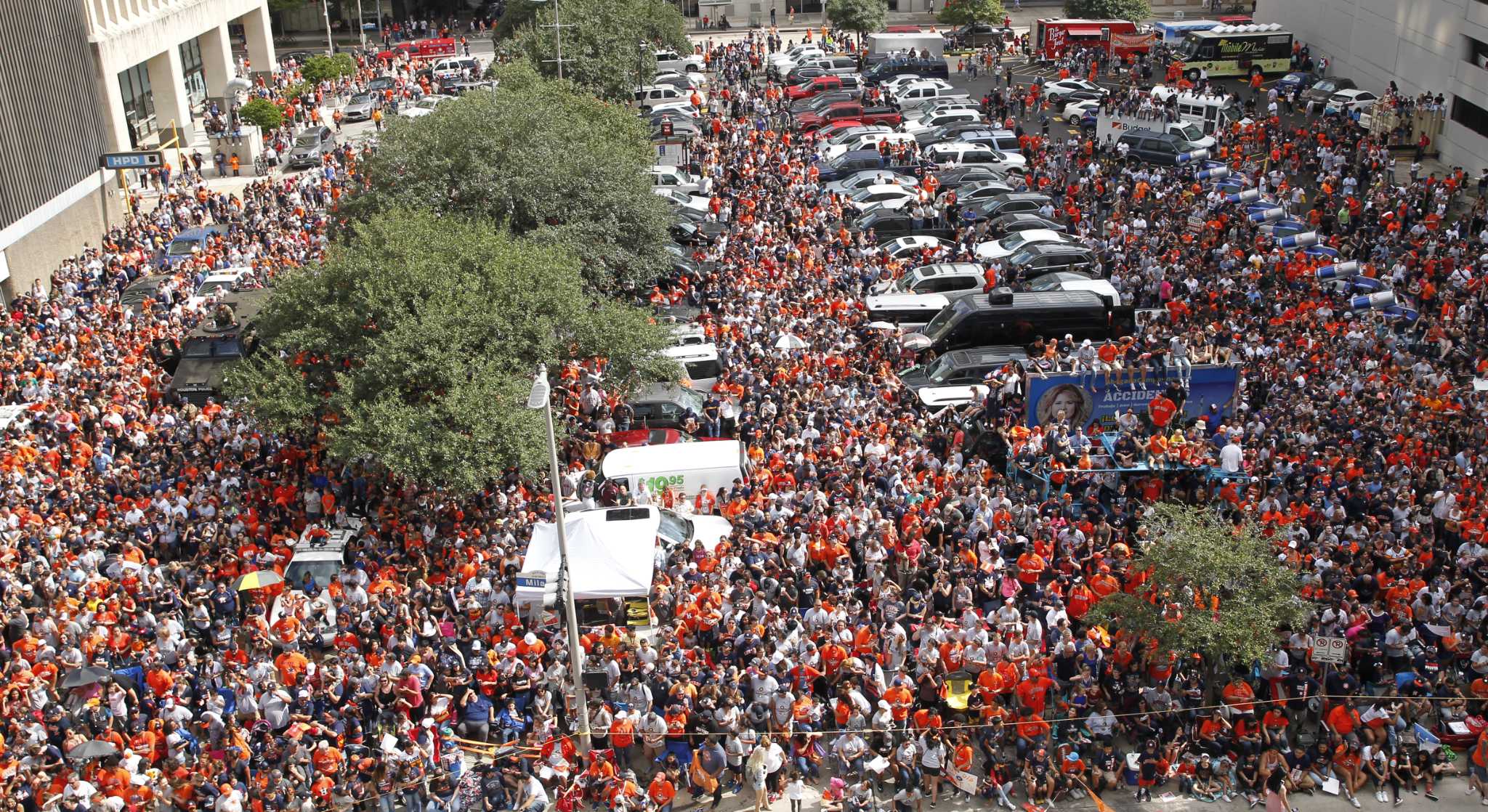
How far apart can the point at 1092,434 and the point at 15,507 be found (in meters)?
18.0

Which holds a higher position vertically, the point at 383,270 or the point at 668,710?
the point at 383,270

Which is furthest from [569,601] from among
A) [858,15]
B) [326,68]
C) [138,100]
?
[858,15]

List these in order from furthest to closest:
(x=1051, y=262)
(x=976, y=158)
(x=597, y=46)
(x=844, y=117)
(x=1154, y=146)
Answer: (x=844, y=117), (x=597, y=46), (x=976, y=158), (x=1154, y=146), (x=1051, y=262)

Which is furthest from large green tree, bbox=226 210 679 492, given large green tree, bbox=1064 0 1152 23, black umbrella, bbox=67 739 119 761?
large green tree, bbox=1064 0 1152 23

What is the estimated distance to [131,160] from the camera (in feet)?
127

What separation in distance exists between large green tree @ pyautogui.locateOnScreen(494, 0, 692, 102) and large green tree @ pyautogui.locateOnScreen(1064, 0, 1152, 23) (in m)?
22.2

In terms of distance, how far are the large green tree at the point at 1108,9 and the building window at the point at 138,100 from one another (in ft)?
132

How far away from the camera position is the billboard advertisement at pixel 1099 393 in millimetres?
22125

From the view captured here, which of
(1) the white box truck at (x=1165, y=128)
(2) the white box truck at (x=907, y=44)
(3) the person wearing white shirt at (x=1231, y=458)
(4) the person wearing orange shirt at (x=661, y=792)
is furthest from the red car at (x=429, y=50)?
(4) the person wearing orange shirt at (x=661, y=792)

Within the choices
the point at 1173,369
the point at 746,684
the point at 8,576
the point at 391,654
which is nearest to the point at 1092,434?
the point at 1173,369

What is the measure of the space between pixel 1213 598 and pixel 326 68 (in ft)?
167

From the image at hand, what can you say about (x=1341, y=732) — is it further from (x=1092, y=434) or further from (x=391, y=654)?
(x=391, y=654)

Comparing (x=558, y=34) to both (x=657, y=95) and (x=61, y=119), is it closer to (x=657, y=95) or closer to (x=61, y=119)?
(x=657, y=95)

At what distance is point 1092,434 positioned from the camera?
22.1 metres
